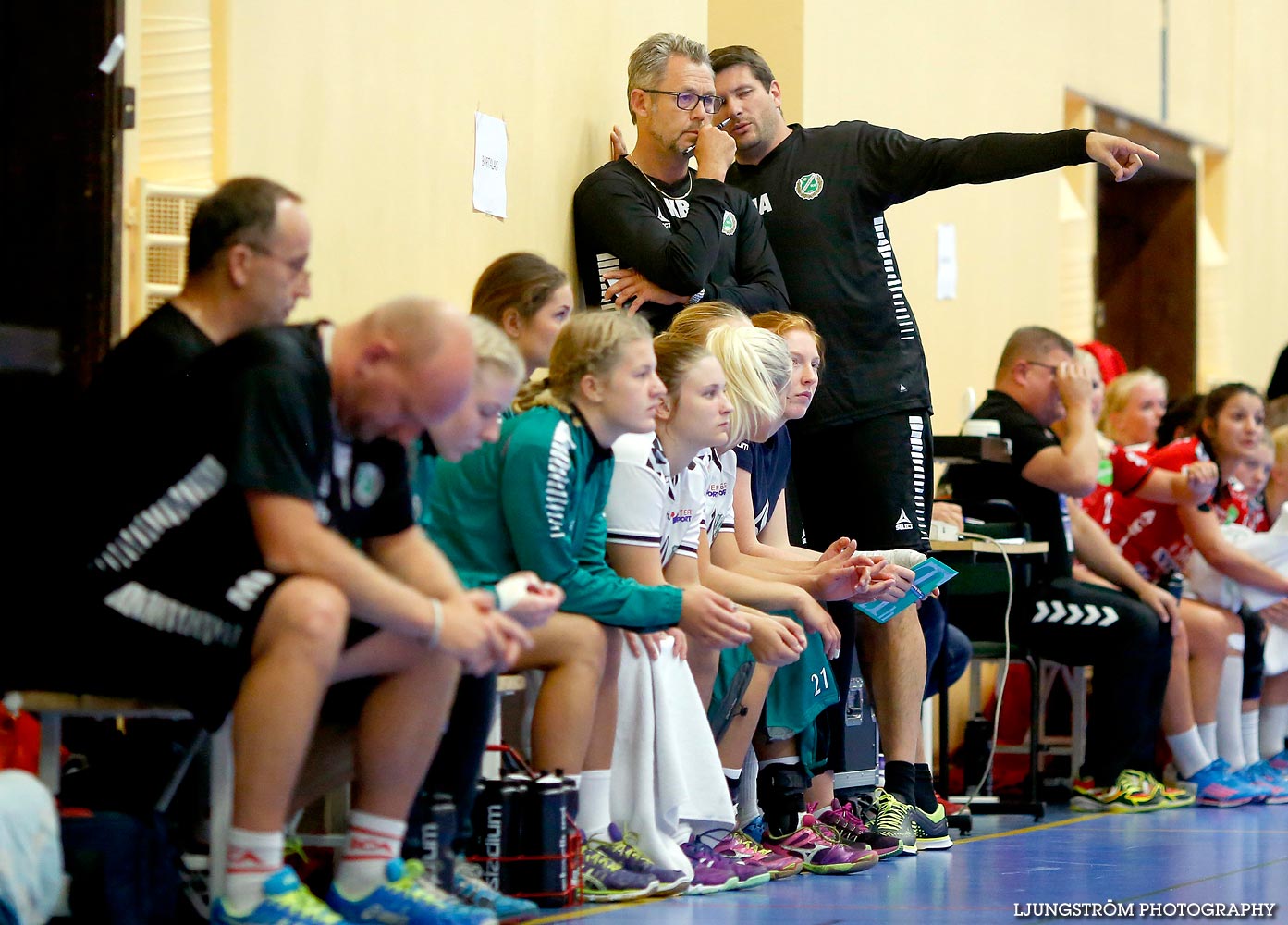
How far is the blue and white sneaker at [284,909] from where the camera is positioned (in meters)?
2.41

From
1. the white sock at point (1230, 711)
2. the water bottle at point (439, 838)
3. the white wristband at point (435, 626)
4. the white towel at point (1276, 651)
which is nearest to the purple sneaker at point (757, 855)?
the water bottle at point (439, 838)

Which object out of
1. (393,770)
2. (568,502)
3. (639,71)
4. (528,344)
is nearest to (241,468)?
(393,770)

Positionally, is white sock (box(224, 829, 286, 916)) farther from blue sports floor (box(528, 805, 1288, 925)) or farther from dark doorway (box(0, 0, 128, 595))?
dark doorway (box(0, 0, 128, 595))

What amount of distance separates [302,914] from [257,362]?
0.75 metres

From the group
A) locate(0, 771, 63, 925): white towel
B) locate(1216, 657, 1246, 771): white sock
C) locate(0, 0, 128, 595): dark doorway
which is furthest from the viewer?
locate(1216, 657, 1246, 771): white sock

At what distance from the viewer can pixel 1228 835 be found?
4496 mm

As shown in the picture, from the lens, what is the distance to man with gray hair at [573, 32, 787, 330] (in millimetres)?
4102

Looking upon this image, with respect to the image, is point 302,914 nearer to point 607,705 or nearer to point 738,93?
point 607,705

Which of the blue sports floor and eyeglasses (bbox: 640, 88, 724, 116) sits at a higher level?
eyeglasses (bbox: 640, 88, 724, 116)

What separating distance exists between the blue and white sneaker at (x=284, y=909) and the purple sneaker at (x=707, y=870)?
1063 mm

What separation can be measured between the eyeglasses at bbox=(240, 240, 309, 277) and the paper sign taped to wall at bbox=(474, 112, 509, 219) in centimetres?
144

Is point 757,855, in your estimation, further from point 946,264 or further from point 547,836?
point 946,264

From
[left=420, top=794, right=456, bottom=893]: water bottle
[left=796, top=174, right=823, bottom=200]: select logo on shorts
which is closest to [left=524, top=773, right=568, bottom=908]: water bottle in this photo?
[left=420, top=794, right=456, bottom=893]: water bottle

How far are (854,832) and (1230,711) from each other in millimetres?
2232
